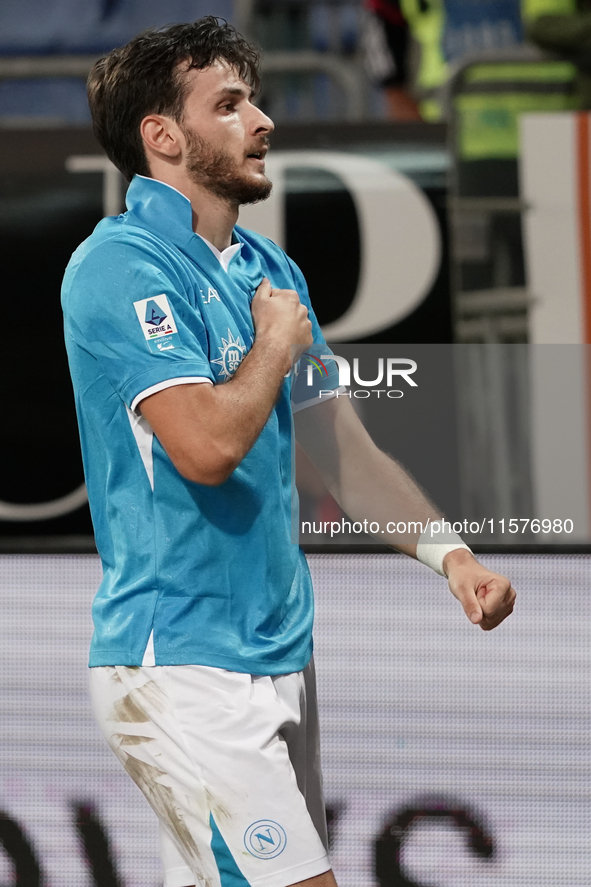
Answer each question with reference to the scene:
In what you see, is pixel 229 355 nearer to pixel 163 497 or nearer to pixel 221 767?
pixel 163 497

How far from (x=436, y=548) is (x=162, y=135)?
28.5 inches

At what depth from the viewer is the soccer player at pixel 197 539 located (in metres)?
1.52

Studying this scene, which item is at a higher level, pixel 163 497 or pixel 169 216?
pixel 169 216

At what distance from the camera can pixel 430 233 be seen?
3.62 meters

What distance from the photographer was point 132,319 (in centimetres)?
152

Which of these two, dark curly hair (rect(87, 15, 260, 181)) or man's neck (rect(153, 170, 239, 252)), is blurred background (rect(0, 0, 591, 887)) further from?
dark curly hair (rect(87, 15, 260, 181))

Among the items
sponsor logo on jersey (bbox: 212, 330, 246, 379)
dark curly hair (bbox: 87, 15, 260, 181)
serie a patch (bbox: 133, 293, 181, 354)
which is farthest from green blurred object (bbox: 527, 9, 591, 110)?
serie a patch (bbox: 133, 293, 181, 354)

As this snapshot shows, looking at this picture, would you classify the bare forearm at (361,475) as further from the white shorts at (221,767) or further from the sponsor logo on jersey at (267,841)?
the sponsor logo on jersey at (267,841)

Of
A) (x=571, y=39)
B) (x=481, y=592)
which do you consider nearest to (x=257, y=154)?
(x=481, y=592)

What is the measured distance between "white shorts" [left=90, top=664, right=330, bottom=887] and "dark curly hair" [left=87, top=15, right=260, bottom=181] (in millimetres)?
759

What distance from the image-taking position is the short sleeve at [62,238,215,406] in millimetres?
1506

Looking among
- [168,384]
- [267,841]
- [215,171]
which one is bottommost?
[267,841]

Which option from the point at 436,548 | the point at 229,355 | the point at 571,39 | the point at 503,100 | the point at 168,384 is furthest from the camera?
the point at 571,39

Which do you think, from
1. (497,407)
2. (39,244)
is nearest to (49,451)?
(39,244)
